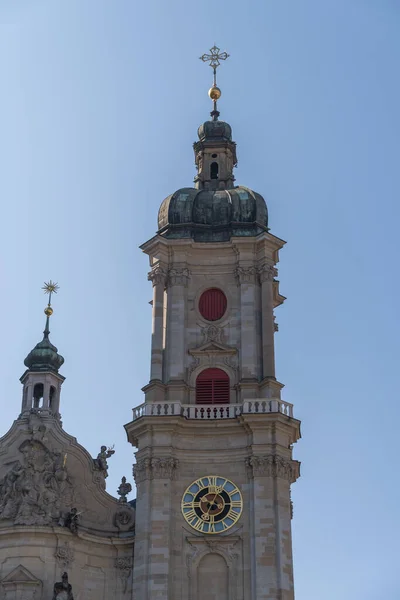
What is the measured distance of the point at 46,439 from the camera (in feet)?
122

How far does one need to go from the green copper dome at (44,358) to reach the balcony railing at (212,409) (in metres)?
4.33

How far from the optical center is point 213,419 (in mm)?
36750

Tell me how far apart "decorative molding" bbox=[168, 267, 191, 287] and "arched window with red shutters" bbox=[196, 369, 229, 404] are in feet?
10.6

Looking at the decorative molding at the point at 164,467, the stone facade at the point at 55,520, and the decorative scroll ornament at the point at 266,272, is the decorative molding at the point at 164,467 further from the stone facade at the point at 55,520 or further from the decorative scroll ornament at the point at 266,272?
the decorative scroll ornament at the point at 266,272

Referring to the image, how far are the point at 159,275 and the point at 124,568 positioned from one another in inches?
375

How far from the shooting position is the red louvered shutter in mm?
39344

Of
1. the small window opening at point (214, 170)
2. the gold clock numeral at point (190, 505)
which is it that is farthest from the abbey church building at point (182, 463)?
the small window opening at point (214, 170)

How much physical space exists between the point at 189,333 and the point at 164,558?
25.4ft

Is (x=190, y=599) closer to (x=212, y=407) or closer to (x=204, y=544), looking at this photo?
(x=204, y=544)

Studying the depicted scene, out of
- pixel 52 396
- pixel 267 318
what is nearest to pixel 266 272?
Result: pixel 267 318

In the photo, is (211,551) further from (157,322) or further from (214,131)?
(214,131)

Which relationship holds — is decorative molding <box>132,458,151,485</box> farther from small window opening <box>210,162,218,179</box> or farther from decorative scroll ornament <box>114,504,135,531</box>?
small window opening <box>210,162,218,179</box>

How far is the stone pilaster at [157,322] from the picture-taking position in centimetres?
3828

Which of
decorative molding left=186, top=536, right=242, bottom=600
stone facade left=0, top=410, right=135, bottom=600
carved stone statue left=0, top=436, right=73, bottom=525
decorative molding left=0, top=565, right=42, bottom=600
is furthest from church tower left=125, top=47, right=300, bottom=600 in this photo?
decorative molding left=0, top=565, right=42, bottom=600
